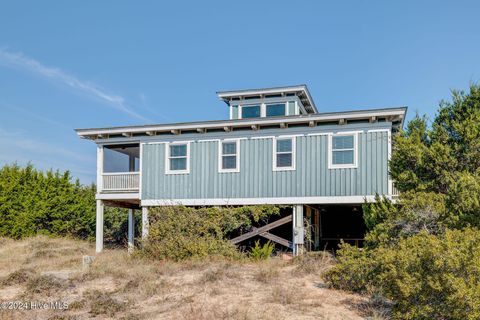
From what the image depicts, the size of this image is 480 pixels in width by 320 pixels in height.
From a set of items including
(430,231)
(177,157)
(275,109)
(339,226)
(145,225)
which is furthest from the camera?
(275,109)

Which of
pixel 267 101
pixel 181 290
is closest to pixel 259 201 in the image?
pixel 181 290

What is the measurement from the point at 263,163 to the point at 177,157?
3770 mm

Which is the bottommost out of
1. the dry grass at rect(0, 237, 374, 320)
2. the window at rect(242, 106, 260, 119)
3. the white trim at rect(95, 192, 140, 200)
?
the dry grass at rect(0, 237, 374, 320)

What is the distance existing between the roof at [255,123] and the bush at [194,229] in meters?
3.28

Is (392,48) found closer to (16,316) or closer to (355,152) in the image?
(355,152)

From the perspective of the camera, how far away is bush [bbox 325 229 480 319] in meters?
7.03

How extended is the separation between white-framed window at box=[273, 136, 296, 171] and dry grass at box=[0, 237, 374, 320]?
3.82 m

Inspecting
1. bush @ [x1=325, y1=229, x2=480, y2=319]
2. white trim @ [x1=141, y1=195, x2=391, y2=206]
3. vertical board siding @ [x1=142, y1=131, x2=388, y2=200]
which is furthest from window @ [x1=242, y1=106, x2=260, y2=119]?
bush @ [x1=325, y1=229, x2=480, y2=319]

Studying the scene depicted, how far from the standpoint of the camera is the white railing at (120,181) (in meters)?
18.8

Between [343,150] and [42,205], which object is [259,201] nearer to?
[343,150]

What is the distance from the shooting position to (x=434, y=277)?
7332 mm

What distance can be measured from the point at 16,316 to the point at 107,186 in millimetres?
10586

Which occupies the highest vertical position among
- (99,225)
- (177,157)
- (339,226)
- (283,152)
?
(283,152)

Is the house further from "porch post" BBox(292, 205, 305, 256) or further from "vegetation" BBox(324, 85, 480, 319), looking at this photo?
"vegetation" BBox(324, 85, 480, 319)
